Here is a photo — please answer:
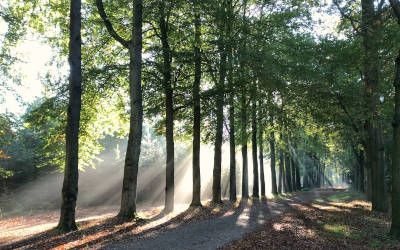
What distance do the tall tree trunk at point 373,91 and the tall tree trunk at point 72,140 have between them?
11093mm

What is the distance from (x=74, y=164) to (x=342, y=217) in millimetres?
12870

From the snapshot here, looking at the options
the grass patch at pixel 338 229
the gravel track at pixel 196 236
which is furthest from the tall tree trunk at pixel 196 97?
the grass patch at pixel 338 229

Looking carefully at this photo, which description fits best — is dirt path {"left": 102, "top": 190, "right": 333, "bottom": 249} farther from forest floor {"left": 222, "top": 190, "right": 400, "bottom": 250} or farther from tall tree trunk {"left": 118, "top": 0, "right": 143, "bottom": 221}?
tall tree trunk {"left": 118, "top": 0, "right": 143, "bottom": 221}

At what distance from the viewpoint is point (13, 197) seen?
153ft

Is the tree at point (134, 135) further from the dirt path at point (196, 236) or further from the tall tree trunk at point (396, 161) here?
the tall tree trunk at point (396, 161)

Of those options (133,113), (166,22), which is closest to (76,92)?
(133,113)

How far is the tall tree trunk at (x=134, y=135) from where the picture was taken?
1733cm

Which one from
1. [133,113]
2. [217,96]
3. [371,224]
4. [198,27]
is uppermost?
[198,27]

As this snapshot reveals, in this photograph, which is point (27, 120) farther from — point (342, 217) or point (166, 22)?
point (342, 217)

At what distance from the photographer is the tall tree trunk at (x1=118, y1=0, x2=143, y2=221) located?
1733 centimetres

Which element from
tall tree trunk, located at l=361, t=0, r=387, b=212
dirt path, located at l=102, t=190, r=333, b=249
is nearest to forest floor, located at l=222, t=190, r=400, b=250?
dirt path, located at l=102, t=190, r=333, b=249

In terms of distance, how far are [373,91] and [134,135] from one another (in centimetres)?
1163

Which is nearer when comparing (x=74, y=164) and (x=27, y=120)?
(x=74, y=164)

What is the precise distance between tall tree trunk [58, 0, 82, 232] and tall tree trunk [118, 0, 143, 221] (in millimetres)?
2084
